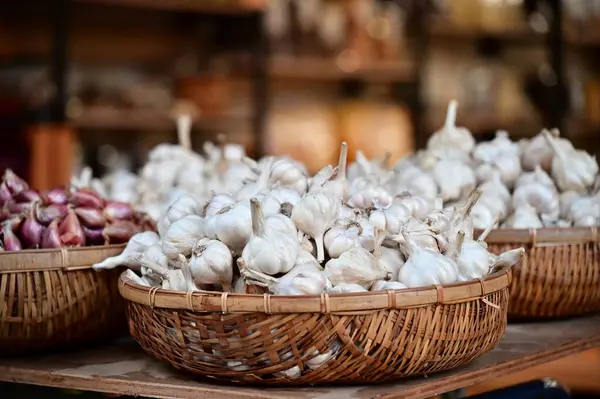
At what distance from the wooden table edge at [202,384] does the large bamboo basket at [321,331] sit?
23 mm

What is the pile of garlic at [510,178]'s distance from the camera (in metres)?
1.34

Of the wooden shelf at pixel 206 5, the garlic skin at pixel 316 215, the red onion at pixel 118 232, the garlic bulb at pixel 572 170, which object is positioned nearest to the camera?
the garlic skin at pixel 316 215

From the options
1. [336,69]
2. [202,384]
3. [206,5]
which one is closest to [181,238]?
[202,384]

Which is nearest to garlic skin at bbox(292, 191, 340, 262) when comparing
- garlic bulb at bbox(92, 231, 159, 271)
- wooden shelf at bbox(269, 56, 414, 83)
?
garlic bulb at bbox(92, 231, 159, 271)

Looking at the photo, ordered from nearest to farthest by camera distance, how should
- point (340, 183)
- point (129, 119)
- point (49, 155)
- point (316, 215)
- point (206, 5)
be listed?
point (316, 215), point (340, 183), point (49, 155), point (129, 119), point (206, 5)

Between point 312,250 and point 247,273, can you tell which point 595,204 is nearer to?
point 312,250

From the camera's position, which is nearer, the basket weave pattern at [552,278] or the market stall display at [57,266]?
the market stall display at [57,266]

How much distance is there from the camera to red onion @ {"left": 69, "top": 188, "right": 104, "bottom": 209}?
1277 mm

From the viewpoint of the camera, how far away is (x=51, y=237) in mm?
1198

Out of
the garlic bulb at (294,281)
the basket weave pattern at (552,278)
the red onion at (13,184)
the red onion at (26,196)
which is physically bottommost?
the basket weave pattern at (552,278)

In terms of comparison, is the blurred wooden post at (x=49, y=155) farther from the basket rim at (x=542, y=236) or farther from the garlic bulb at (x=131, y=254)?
the basket rim at (x=542, y=236)

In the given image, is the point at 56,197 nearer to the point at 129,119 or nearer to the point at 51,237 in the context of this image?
the point at 51,237

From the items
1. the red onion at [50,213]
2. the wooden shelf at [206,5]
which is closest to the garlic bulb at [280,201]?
the red onion at [50,213]

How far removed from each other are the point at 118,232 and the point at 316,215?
0.37 m
